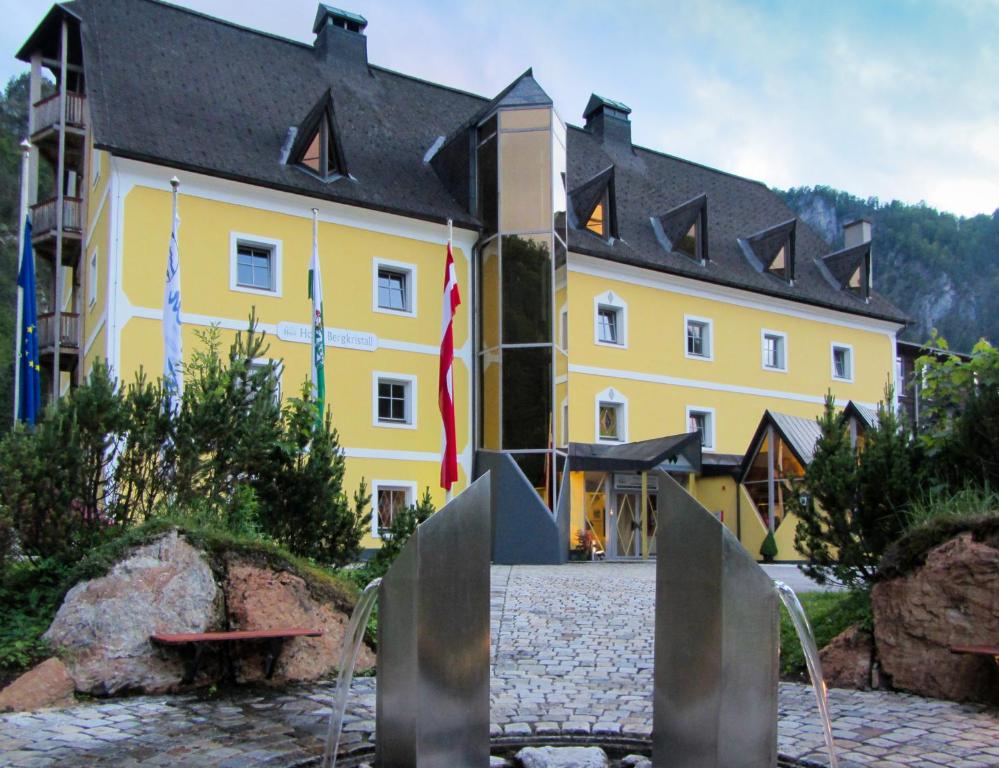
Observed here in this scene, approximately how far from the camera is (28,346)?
52.4 feet

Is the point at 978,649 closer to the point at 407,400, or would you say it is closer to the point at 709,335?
the point at 407,400

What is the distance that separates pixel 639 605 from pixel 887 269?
8988 centimetres

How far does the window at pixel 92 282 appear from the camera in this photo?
21600 mm

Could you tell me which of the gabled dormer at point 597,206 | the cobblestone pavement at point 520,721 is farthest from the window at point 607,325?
the cobblestone pavement at point 520,721

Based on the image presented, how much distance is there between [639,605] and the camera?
12.1 metres

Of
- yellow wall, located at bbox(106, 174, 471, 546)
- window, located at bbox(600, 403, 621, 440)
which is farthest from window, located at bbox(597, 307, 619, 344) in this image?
yellow wall, located at bbox(106, 174, 471, 546)

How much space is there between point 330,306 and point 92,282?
488cm

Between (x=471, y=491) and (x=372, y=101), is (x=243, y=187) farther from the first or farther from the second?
(x=471, y=491)

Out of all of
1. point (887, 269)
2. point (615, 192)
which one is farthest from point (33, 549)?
point (887, 269)

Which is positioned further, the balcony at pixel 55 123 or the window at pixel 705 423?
the window at pixel 705 423

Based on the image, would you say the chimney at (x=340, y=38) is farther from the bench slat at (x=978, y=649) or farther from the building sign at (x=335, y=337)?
the bench slat at (x=978, y=649)

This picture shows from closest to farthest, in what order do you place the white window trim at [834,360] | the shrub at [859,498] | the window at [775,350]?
the shrub at [859,498] < the window at [775,350] < the white window trim at [834,360]

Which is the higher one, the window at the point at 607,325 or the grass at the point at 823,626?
the window at the point at 607,325

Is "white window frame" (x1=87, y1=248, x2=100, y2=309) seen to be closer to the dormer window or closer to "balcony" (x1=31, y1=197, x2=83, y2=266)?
"balcony" (x1=31, y1=197, x2=83, y2=266)
